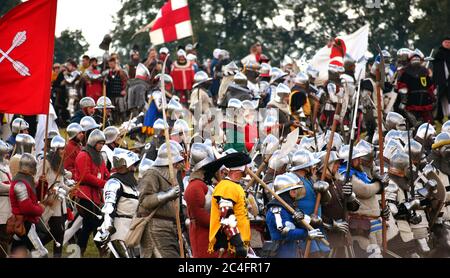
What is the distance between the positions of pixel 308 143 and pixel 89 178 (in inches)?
153

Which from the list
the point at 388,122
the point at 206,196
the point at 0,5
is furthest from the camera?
the point at 0,5

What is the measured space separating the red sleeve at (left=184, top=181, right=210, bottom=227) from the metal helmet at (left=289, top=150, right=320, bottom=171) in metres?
1.38

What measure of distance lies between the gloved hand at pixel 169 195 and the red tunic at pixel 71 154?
4025 mm

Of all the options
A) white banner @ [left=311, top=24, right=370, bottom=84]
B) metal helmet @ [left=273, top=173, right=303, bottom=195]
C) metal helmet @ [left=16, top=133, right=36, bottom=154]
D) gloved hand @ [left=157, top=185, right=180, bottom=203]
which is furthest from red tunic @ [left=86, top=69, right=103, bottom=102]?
gloved hand @ [left=157, top=185, right=180, bottom=203]

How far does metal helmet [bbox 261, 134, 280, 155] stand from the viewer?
19.9 metres

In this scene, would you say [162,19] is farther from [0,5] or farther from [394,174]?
[0,5]

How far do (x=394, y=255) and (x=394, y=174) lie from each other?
123 cm

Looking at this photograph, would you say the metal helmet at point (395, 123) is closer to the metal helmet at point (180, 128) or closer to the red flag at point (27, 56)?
the metal helmet at point (180, 128)

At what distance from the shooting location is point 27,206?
56.4 feet

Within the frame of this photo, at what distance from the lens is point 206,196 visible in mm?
16000

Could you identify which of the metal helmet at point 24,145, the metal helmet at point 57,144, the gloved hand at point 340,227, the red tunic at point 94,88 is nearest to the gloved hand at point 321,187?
the gloved hand at point 340,227

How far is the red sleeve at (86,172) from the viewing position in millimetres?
19000
